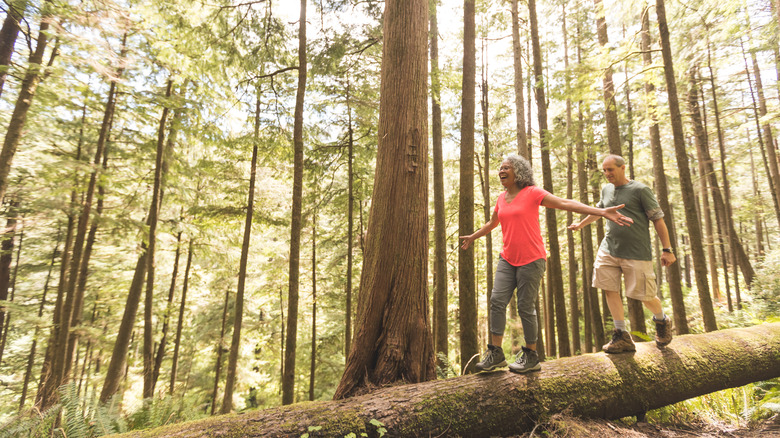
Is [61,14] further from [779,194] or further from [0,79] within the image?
[779,194]

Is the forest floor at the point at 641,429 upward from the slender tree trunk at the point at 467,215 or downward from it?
downward

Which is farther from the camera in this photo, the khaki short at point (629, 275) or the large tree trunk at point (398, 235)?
the khaki short at point (629, 275)

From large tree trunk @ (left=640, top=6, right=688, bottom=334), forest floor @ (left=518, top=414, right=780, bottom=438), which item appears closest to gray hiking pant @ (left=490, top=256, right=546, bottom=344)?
forest floor @ (left=518, top=414, right=780, bottom=438)

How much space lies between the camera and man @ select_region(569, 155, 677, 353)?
354 centimetres

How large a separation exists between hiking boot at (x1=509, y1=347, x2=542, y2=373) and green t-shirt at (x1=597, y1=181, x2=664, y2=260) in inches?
63.6

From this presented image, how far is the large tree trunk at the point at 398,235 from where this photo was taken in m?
3.17

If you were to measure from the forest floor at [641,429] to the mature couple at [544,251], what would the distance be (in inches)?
19.6

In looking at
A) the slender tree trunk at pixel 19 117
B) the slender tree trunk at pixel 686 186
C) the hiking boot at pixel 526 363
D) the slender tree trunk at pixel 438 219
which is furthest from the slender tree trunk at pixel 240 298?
the slender tree trunk at pixel 686 186

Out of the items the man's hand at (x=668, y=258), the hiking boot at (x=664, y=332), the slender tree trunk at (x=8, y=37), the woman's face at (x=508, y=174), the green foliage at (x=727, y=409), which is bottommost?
the green foliage at (x=727, y=409)

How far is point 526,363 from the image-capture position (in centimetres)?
308

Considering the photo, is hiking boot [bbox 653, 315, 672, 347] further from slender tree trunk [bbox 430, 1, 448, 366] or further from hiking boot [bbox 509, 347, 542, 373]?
slender tree trunk [bbox 430, 1, 448, 366]

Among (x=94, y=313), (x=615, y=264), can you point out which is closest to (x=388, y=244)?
(x=615, y=264)

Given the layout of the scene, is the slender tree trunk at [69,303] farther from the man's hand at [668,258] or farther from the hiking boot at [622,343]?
the man's hand at [668,258]

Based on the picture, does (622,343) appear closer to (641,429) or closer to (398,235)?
(641,429)
